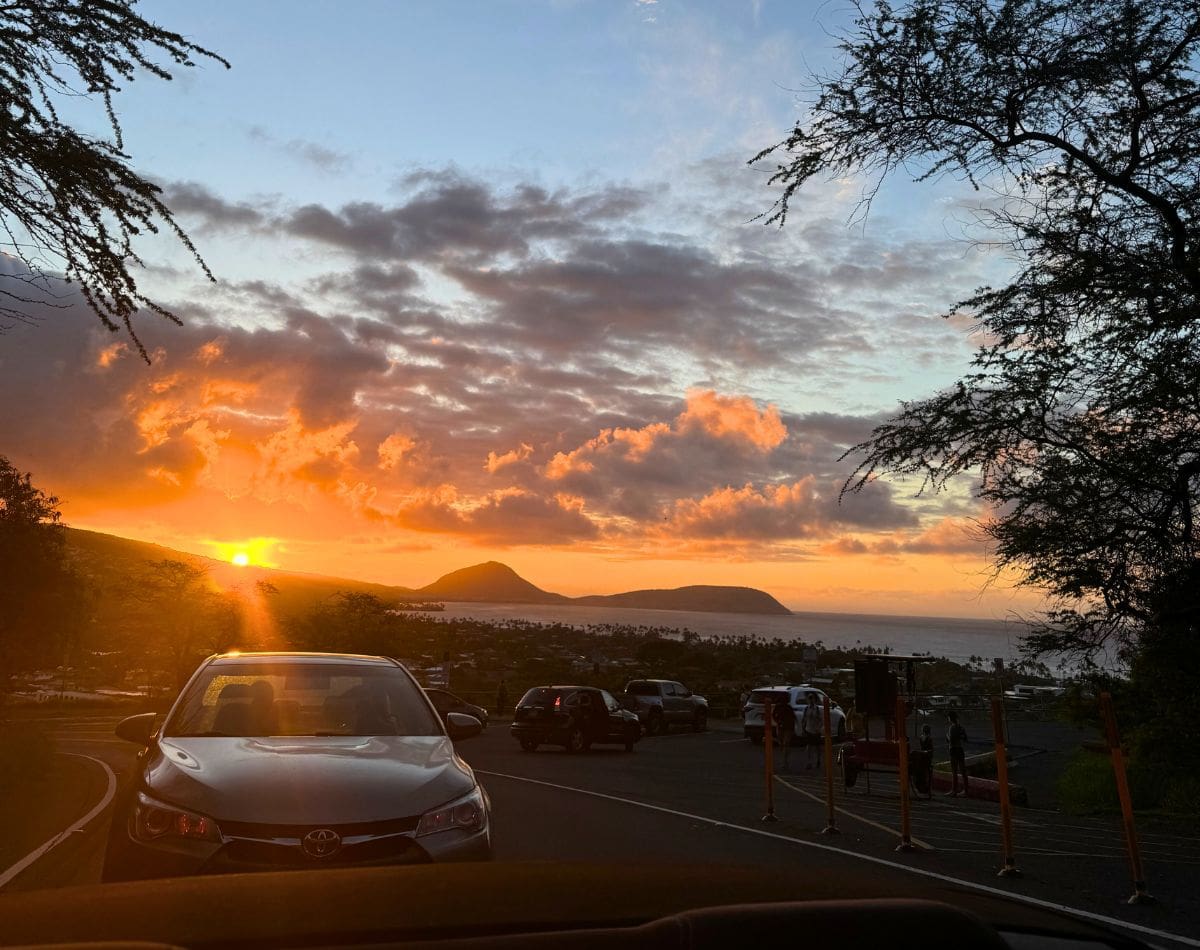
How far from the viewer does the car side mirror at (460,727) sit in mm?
6852

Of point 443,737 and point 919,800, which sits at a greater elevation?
point 443,737

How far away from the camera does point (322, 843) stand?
4.66 metres

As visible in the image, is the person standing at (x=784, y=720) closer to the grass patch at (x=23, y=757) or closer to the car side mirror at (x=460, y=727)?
the grass patch at (x=23, y=757)


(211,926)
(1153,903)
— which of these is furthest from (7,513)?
(211,926)

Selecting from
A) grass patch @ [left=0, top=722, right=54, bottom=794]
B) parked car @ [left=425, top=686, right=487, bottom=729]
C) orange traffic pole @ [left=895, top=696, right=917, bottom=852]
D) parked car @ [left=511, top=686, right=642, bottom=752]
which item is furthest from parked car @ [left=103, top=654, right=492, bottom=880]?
parked car @ [left=511, top=686, right=642, bottom=752]

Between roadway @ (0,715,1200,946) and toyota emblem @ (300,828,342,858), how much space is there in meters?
1.38

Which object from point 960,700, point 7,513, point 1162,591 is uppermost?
point 7,513

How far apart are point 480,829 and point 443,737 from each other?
1.18 metres

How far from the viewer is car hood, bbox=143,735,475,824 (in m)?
4.77

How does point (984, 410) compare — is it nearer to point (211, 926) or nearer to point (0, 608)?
point (211, 926)

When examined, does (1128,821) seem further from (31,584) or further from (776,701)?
(31,584)

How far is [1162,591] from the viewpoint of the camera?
15938 mm

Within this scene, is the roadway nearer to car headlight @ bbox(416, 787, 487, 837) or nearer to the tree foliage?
car headlight @ bbox(416, 787, 487, 837)

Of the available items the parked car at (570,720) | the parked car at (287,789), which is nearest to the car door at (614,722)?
the parked car at (570,720)
